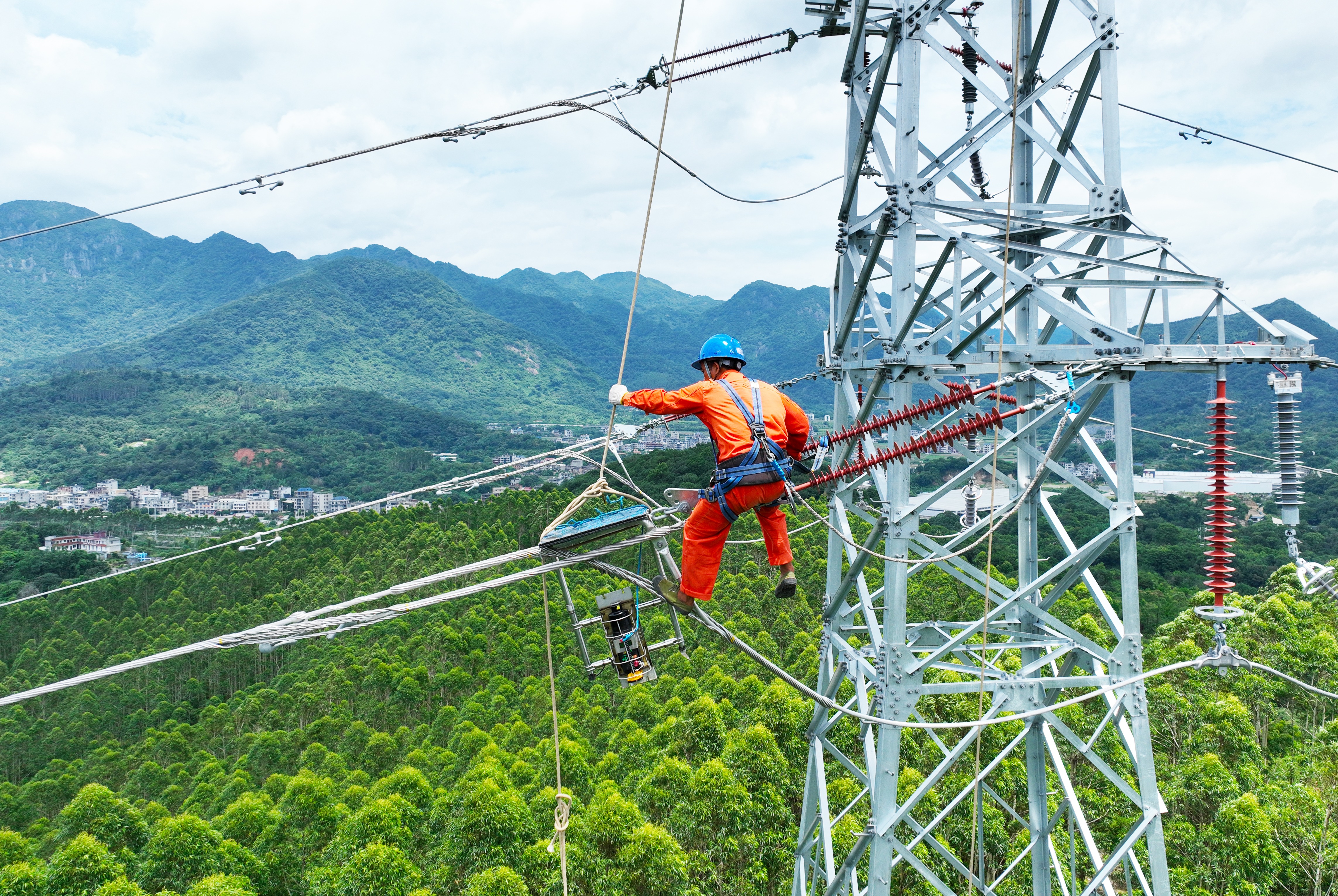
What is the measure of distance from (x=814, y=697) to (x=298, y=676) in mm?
46363

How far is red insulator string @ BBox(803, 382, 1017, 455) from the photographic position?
7.36 meters

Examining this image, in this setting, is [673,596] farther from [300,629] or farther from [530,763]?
[530,763]

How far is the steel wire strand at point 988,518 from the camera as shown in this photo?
7469 mm

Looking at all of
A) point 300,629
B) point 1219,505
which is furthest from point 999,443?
point 300,629

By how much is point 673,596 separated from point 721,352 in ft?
7.56

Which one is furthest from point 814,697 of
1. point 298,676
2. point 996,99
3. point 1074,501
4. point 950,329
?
point 1074,501

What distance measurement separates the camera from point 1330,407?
194375 millimetres

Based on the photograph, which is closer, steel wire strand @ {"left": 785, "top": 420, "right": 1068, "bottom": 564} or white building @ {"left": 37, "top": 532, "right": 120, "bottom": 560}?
steel wire strand @ {"left": 785, "top": 420, "right": 1068, "bottom": 564}

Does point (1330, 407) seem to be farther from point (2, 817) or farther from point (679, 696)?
point (2, 817)

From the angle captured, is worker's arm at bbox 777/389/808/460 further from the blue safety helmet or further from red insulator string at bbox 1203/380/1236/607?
red insulator string at bbox 1203/380/1236/607

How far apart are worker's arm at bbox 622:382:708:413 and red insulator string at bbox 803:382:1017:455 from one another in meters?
1.34

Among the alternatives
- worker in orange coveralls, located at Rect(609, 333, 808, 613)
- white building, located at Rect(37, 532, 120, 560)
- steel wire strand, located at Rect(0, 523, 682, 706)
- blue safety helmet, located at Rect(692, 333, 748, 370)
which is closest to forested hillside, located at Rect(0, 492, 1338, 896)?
worker in orange coveralls, located at Rect(609, 333, 808, 613)

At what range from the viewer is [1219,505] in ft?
25.3

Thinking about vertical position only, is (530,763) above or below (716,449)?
below
